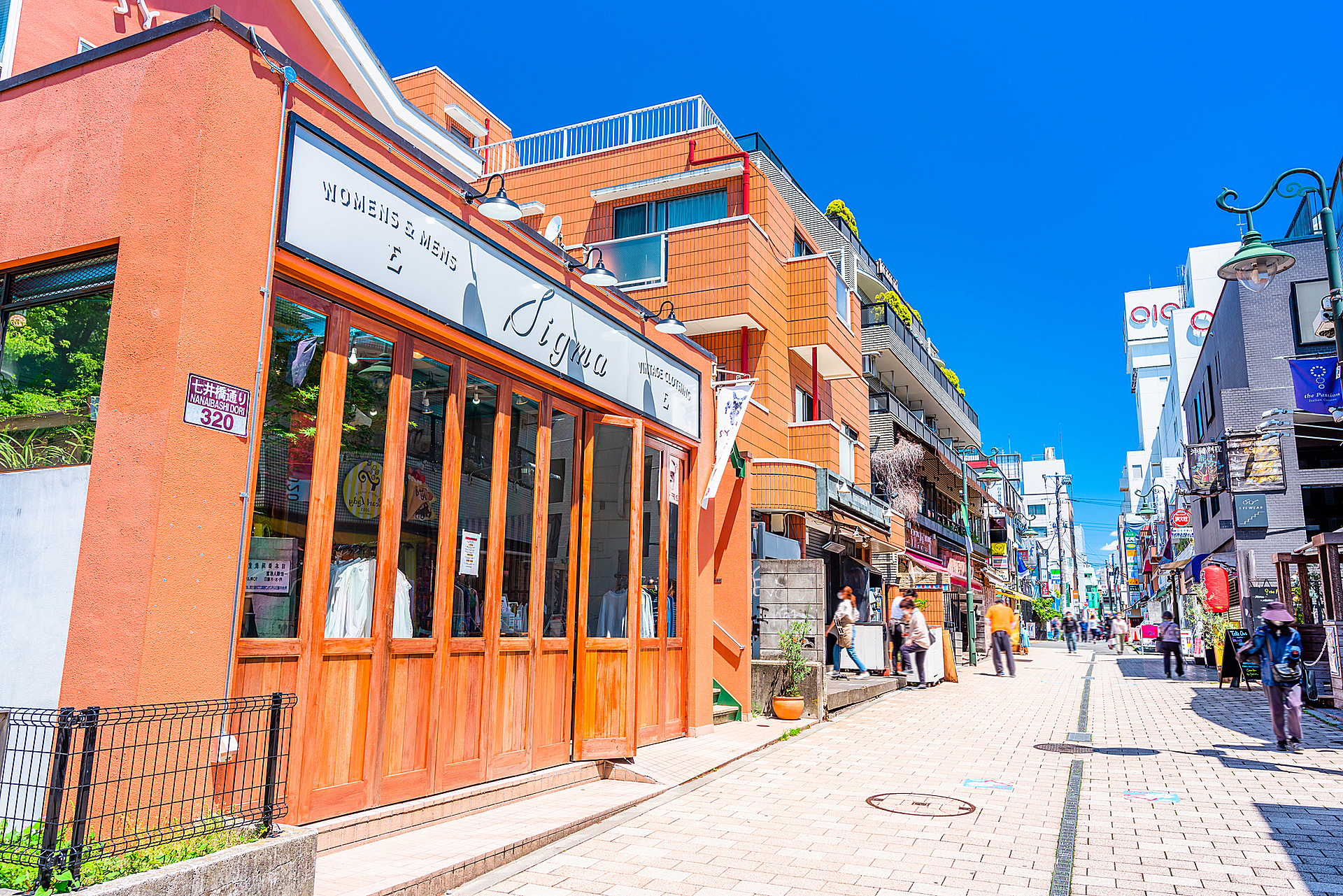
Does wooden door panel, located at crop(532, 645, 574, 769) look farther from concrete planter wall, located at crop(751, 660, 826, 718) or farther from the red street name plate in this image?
concrete planter wall, located at crop(751, 660, 826, 718)

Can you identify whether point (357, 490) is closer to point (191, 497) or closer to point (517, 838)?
point (191, 497)

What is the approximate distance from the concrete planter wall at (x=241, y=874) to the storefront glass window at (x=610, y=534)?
15.9 ft

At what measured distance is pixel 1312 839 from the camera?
21.9ft

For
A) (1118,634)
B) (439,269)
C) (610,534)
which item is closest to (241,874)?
(439,269)

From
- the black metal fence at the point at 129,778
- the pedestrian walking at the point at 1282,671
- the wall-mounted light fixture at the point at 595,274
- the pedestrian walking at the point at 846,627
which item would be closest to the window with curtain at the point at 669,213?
the pedestrian walking at the point at 846,627

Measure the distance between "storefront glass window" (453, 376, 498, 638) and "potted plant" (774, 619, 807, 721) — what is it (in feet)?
22.7

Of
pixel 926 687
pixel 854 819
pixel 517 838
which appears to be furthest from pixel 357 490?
pixel 926 687

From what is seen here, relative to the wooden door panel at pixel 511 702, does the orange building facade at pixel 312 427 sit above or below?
above

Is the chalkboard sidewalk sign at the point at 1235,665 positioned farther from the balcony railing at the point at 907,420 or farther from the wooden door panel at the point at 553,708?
the wooden door panel at the point at 553,708

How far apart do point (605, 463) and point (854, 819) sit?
438cm

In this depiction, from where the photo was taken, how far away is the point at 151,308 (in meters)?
5.14

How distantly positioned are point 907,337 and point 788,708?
23.1 meters

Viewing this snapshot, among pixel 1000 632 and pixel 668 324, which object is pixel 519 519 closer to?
pixel 668 324

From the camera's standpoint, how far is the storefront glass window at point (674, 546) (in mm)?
11172
